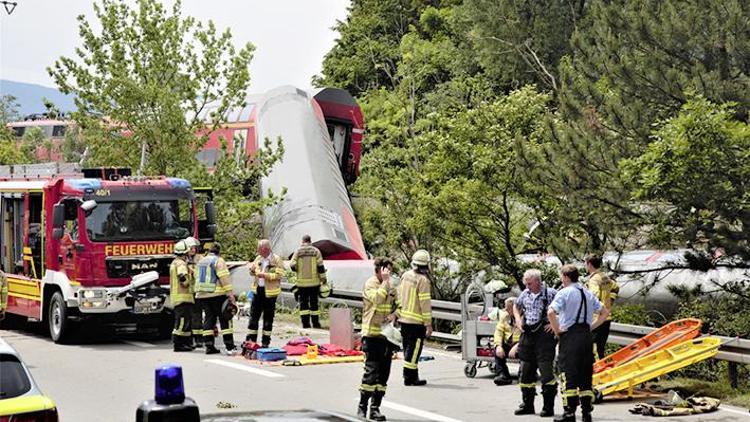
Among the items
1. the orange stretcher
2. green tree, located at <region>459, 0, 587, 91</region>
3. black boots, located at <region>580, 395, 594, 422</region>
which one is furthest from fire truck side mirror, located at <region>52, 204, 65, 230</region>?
green tree, located at <region>459, 0, 587, 91</region>

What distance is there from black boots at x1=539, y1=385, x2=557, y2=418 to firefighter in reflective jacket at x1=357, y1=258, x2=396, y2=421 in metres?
1.68

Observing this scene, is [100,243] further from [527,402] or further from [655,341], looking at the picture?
[655,341]

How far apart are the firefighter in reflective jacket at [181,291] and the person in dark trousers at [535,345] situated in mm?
6660

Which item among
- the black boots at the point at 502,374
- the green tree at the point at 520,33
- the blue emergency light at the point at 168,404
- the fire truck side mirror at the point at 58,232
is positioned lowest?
the black boots at the point at 502,374

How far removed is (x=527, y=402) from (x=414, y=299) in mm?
2253

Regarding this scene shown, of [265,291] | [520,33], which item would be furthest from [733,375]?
[520,33]

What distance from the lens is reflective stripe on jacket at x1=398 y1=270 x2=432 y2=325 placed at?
15344mm

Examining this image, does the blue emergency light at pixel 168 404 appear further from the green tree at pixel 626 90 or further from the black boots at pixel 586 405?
the green tree at pixel 626 90

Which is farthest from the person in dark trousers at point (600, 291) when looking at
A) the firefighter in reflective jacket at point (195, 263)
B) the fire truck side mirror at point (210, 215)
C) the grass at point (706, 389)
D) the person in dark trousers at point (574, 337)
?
the fire truck side mirror at point (210, 215)

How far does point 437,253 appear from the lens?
24.5 m

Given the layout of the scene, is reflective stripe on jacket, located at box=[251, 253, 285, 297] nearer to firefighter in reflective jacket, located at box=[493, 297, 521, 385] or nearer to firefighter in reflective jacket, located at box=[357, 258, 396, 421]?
firefighter in reflective jacket, located at box=[493, 297, 521, 385]

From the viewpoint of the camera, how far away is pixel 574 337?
12.8 m

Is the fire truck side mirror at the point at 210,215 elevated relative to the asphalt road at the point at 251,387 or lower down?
elevated

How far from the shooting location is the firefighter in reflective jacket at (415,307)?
15.3 metres
